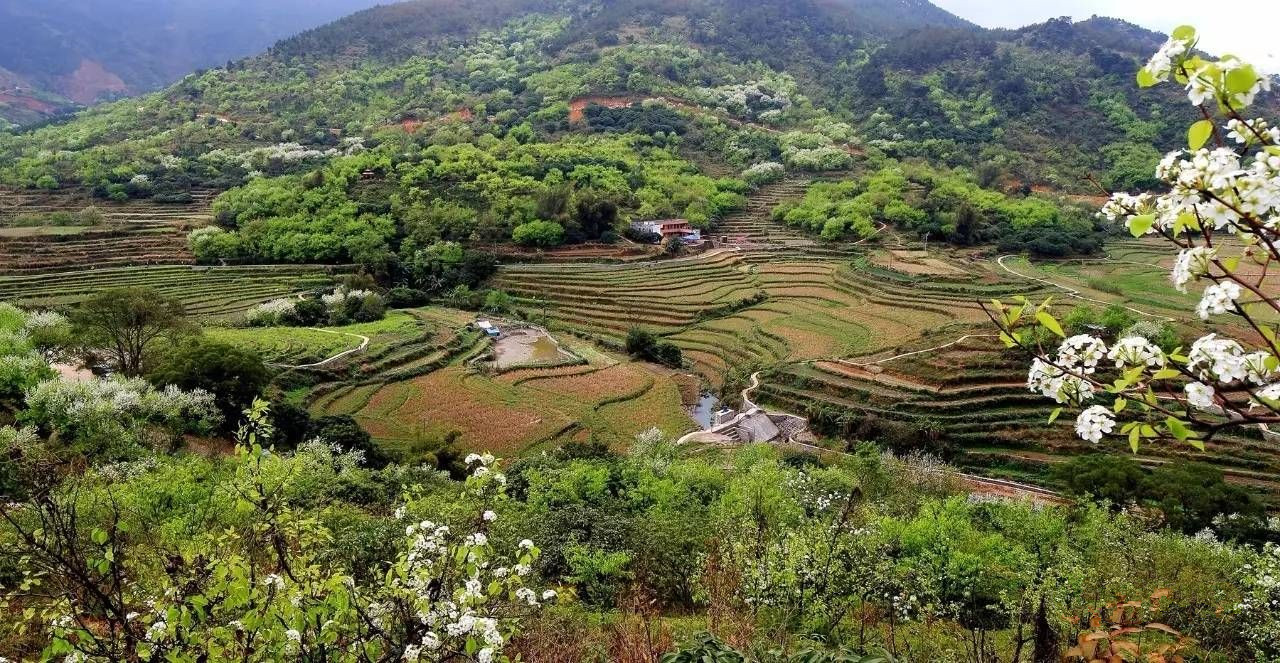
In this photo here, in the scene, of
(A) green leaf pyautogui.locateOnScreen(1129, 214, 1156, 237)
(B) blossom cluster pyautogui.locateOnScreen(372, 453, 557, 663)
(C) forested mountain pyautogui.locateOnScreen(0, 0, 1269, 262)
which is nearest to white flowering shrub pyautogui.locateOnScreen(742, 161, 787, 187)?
(C) forested mountain pyautogui.locateOnScreen(0, 0, 1269, 262)

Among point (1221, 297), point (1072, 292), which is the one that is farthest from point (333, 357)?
point (1072, 292)

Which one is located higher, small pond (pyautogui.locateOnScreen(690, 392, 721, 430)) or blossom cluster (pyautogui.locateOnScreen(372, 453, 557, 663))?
blossom cluster (pyautogui.locateOnScreen(372, 453, 557, 663))

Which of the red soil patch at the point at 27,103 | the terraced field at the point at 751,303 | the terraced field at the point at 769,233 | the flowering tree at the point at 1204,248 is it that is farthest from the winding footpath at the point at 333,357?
the red soil patch at the point at 27,103

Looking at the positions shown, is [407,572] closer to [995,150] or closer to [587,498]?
[587,498]

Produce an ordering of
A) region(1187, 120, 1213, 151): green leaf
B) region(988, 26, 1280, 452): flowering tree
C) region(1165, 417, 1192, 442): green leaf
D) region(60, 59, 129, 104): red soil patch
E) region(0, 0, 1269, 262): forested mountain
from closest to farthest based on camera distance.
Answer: region(1187, 120, 1213, 151): green leaf → region(988, 26, 1280, 452): flowering tree → region(1165, 417, 1192, 442): green leaf → region(0, 0, 1269, 262): forested mountain → region(60, 59, 129, 104): red soil patch

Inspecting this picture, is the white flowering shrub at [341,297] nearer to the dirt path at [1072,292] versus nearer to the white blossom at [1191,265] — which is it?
the dirt path at [1072,292]

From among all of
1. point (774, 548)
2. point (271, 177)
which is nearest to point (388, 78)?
point (271, 177)

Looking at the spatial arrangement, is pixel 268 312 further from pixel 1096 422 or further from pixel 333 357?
pixel 1096 422

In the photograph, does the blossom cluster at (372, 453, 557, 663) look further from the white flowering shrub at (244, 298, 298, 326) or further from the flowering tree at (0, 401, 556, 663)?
the white flowering shrub at (244, 298, 298, 326)
